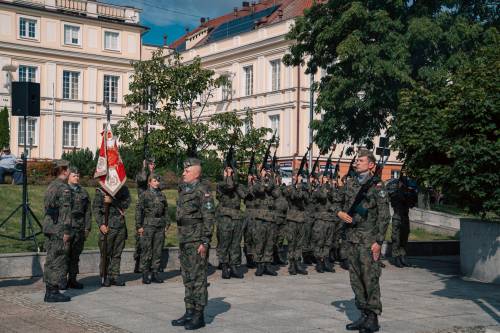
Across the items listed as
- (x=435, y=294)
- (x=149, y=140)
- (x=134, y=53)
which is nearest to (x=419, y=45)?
(x=149, y=140)

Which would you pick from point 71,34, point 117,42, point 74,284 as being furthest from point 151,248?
point 117,42

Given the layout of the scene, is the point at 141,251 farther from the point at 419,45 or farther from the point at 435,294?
the point at 419,45

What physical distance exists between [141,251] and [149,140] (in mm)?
5312

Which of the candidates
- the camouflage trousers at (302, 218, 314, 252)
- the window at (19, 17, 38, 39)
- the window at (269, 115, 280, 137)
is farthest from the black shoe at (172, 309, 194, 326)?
the window at (19, 17, 38, 39)

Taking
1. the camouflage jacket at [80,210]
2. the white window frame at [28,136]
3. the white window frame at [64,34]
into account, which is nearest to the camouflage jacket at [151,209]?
the camouflage jacket at [80,210]

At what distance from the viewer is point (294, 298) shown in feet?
38.3

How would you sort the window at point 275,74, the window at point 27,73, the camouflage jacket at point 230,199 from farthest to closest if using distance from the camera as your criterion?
the window at point 27,73 < the window at point 275,74 < the camouflage jacket at point 230,199

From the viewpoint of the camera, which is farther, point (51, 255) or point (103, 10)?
point (103, 10)

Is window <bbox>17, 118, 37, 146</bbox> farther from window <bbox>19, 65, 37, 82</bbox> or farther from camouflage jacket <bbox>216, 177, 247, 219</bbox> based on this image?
A: camouflage jacket <bbox>216, 177, 247, 219</bbox>

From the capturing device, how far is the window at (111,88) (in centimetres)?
5706

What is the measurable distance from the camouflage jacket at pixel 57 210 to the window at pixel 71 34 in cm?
4652

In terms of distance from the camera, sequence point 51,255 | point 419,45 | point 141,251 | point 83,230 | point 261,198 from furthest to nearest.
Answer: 1. point 419,45
2. point 261,198
3. point 141,251
4. point 83,230
5. point 51,255

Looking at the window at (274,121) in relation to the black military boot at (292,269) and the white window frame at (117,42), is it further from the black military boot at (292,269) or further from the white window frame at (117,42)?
the black military boot at (292,269)

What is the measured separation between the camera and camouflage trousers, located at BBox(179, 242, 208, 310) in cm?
921
